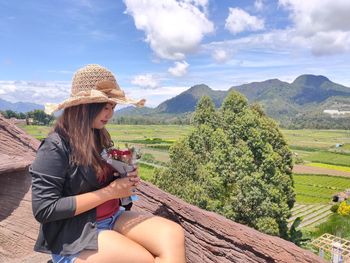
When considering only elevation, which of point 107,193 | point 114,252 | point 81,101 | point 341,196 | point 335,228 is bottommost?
point 341,196

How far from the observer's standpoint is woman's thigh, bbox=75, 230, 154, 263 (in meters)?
2.26

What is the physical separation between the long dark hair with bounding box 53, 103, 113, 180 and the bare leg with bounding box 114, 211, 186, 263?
0.43 metres

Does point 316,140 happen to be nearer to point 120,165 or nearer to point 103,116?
point 120,165

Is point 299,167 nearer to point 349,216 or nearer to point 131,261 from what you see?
point 349,216

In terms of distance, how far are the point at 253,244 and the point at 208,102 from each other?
1736 cm

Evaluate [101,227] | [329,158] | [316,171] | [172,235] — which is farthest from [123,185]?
[329,158]

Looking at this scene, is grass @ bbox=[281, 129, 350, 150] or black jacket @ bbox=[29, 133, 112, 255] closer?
black jacket @ bbox=[29, 133, 112, 255]

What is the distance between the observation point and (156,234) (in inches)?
98.9

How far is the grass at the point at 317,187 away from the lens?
41531 mm

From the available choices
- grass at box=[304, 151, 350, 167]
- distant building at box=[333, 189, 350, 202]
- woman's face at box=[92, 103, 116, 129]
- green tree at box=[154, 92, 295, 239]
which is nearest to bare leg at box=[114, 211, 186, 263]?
woman's face at box=[92, 103, 116, 129]

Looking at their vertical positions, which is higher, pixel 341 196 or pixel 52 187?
pixel 52 187

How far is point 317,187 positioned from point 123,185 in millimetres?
48380

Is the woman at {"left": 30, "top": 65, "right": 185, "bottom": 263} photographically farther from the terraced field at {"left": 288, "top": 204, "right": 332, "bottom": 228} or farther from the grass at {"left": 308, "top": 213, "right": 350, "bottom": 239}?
the terraced field at {"left": 288, "top": 204, "right": 332, "bottom": 228}

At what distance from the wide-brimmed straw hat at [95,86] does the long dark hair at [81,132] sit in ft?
0.22
